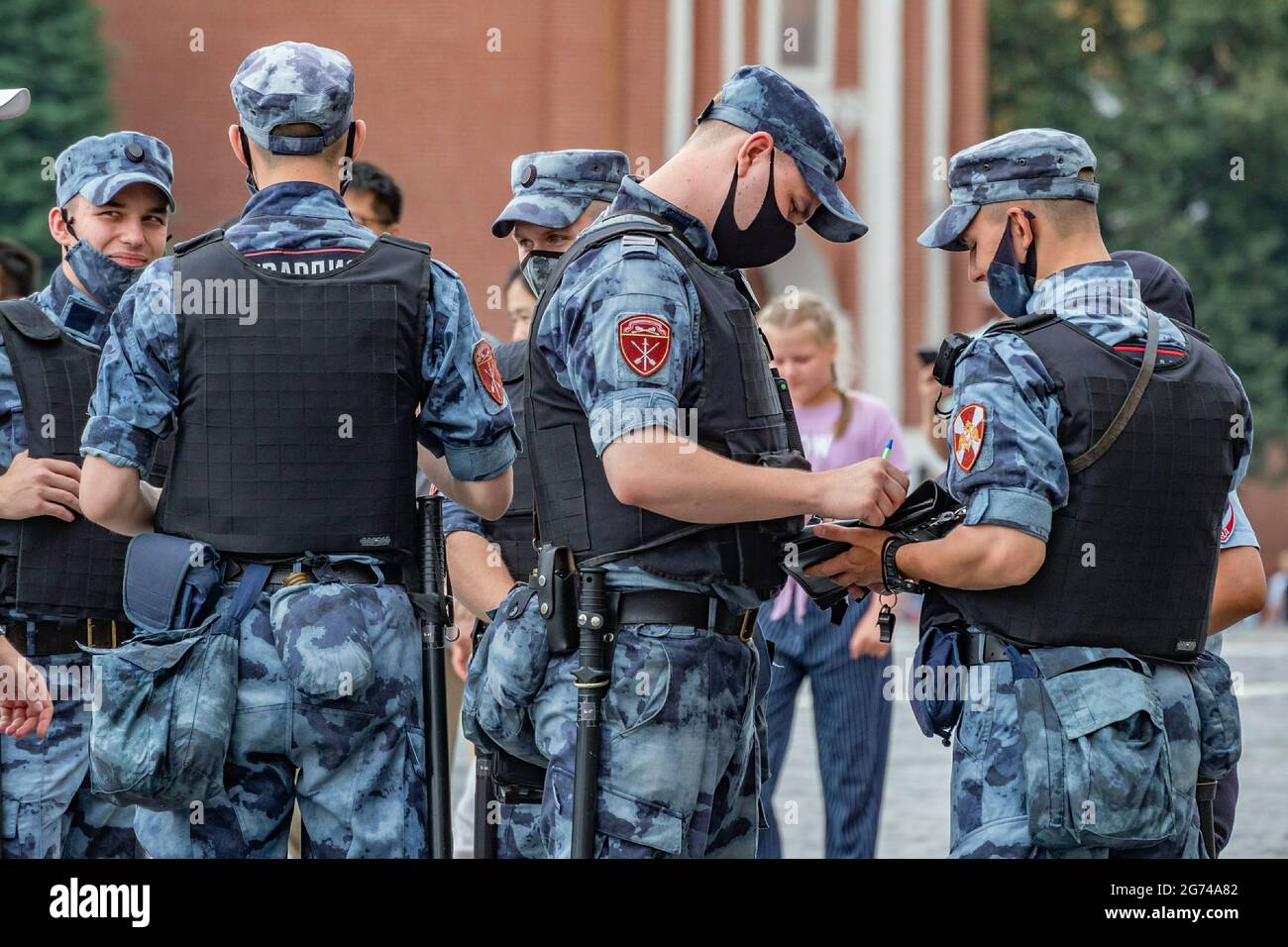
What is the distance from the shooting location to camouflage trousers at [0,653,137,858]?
174 inches

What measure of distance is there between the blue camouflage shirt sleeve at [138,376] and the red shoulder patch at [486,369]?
24.9 inches

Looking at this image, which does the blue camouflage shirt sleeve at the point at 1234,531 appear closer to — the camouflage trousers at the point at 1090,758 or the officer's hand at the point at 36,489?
the camouflage trousers at the point at 1090,758

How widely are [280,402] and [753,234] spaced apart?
1046 millimetres

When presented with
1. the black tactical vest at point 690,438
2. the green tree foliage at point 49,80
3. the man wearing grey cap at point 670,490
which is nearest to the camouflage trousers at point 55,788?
the man wearing grey cap at point 670,490

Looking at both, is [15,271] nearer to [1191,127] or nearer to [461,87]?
[461,87]

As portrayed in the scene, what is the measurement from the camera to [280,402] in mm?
3709

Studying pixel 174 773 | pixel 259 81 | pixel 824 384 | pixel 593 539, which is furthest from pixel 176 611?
pixel 824 384

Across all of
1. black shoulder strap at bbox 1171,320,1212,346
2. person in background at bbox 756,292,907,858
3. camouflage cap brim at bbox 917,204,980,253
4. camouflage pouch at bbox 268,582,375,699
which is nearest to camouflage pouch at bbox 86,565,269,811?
camouflage pouch at bbox 268,582,375,699

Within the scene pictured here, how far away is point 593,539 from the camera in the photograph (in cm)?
360

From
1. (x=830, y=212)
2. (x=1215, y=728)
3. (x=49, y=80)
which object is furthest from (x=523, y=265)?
(x=49, y=80)

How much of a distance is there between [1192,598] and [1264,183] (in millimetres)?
33983

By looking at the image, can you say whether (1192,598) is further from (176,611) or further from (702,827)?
(176,611)

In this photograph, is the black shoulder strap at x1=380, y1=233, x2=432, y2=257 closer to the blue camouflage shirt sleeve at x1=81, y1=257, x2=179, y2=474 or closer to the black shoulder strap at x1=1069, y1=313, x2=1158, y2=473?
the blue camouflage shirt sleeve at x1=81, y1=257, x2=179, y2=474
